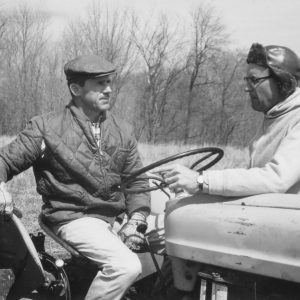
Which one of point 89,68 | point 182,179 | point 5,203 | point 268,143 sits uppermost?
point 89,68

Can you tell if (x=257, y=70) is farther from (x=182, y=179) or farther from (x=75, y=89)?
(x=75, y=89)

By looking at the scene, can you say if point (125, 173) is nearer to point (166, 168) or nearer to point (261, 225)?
point (166, 168)

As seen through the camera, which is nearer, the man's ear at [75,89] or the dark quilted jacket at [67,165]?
the dark quilted jacket at [67,165]

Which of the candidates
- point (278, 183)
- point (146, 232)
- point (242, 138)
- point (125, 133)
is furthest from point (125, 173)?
point (242, 138)

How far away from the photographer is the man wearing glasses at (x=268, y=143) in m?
2.34

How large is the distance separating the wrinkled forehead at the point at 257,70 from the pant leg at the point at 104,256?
124 centimetres

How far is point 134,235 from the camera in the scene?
10.4 ft

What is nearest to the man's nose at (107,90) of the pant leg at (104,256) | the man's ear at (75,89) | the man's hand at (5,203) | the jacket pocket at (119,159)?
the man's ear at (75,89)

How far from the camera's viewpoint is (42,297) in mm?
3393

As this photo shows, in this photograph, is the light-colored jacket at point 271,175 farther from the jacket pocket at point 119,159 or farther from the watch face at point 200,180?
the jacket pocket at point 119,159

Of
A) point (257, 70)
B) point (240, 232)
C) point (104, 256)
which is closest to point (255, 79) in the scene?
point (257, 70)

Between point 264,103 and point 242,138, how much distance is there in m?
40.4

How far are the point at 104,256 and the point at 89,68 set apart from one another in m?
1.24

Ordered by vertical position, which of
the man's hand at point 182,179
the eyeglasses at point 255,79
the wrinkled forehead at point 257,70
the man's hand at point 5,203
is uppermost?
the wrinkled forehead at point 257,70
